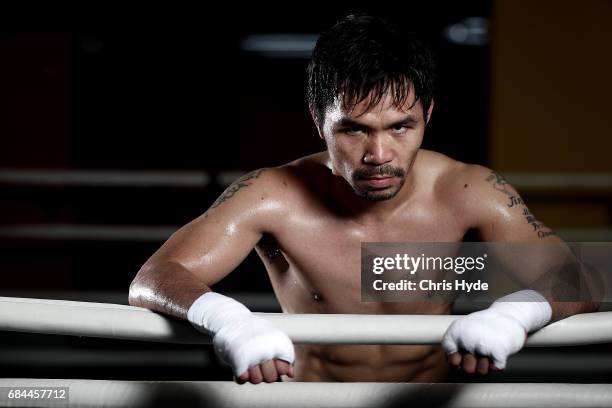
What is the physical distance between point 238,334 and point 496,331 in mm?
289

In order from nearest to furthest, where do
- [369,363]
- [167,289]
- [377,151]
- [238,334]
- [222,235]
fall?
[238,334] < [167,289] < [377,151] < [222,235] < [369,363]

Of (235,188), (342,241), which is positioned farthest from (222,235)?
(342,241)

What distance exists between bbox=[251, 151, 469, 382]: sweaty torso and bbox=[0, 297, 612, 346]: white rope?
0.44 meters

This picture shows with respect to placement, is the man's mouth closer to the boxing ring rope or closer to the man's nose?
the man's nose

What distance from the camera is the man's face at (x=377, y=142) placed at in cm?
104

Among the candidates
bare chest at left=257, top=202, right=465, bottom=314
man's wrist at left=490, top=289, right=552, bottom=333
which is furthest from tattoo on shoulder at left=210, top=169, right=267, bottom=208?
man's wrist at left=490, top=289, right=552, bottom=333

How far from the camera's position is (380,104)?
1042 millimetres

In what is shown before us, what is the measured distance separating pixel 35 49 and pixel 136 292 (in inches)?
92.1

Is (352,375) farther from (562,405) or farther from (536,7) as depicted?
(536,7)

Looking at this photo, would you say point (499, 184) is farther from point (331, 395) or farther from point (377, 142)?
point (331, 395)

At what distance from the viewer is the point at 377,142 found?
1035 millimetres

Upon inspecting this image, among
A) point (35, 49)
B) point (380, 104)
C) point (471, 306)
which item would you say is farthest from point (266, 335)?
point (35, 49)

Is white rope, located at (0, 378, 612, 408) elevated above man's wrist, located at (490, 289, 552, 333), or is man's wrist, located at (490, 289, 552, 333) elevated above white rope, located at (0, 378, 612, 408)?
man's wrist, located at (490, 289, 552, 333)

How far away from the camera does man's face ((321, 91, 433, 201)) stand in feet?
3.41
